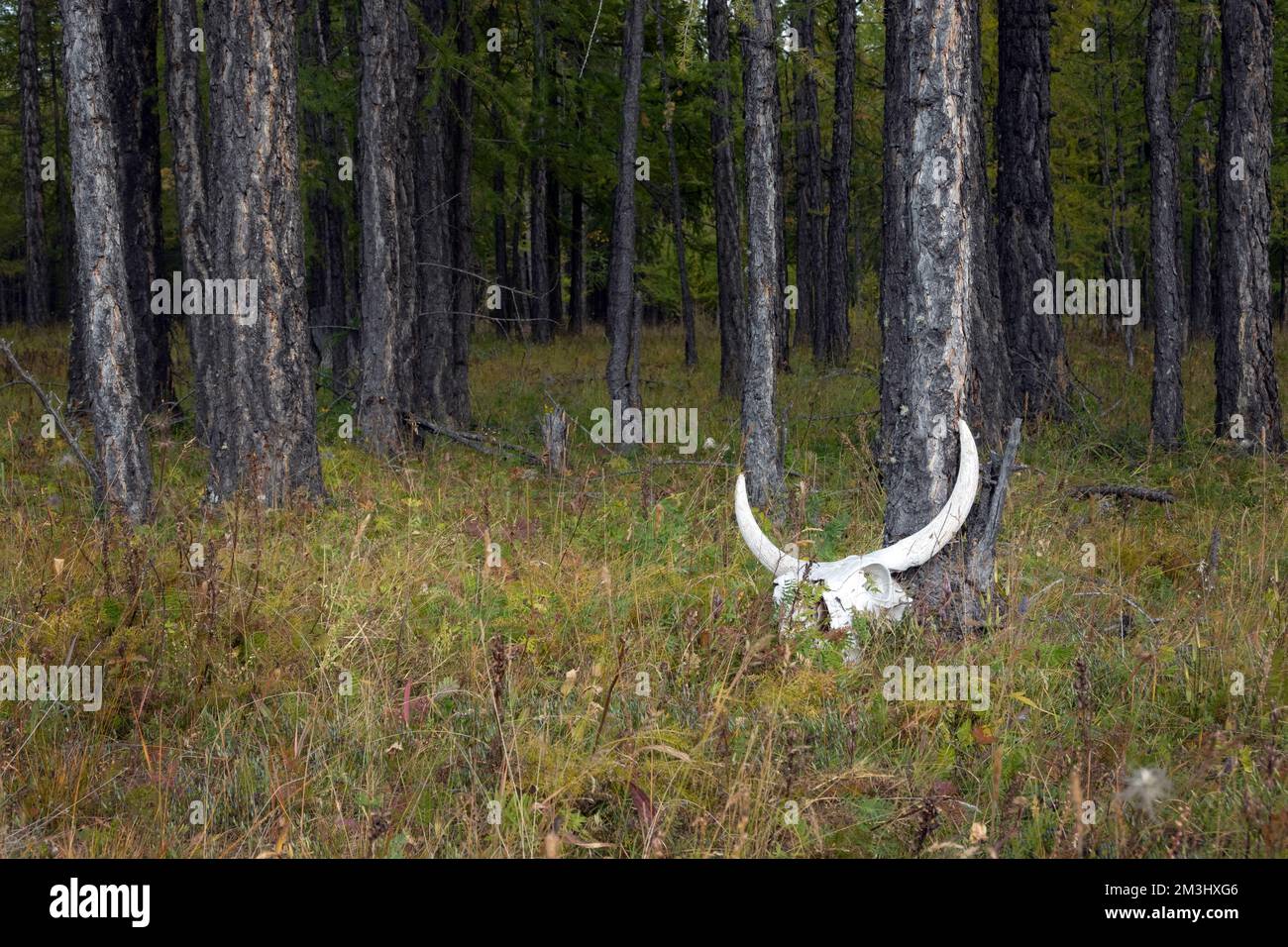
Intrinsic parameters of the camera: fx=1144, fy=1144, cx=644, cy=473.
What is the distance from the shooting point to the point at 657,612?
5633 mm

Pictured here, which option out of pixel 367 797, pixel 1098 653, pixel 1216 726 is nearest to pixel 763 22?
pixel 1098 653

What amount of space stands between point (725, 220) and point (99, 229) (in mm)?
9622

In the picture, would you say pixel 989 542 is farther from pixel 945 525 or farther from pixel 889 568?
pixel 889 568

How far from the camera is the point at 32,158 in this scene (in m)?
25.2

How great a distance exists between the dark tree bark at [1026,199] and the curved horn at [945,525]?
21.7 feet

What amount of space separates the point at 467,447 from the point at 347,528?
399 cm

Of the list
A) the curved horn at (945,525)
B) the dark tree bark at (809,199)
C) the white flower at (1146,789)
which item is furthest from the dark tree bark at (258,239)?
the dark tree bark at (809,199)

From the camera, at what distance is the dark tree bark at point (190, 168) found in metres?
11.0

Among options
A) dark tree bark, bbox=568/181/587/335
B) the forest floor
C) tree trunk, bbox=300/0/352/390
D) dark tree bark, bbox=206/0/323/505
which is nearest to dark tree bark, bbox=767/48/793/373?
the forest floor

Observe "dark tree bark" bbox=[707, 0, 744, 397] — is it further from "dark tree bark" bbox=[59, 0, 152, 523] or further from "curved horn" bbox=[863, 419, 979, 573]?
"curved horn" bbox=[863, 419, 979, 573]

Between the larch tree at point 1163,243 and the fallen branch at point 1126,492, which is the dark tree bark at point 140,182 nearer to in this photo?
the fallen branch at point 1126,492

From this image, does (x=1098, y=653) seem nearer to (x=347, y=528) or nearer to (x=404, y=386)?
(x=347, y=528)

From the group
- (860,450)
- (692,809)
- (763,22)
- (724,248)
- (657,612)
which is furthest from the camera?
(724,248)

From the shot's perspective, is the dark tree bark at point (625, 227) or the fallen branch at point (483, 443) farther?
the dark tree bark at point (625, 227)
